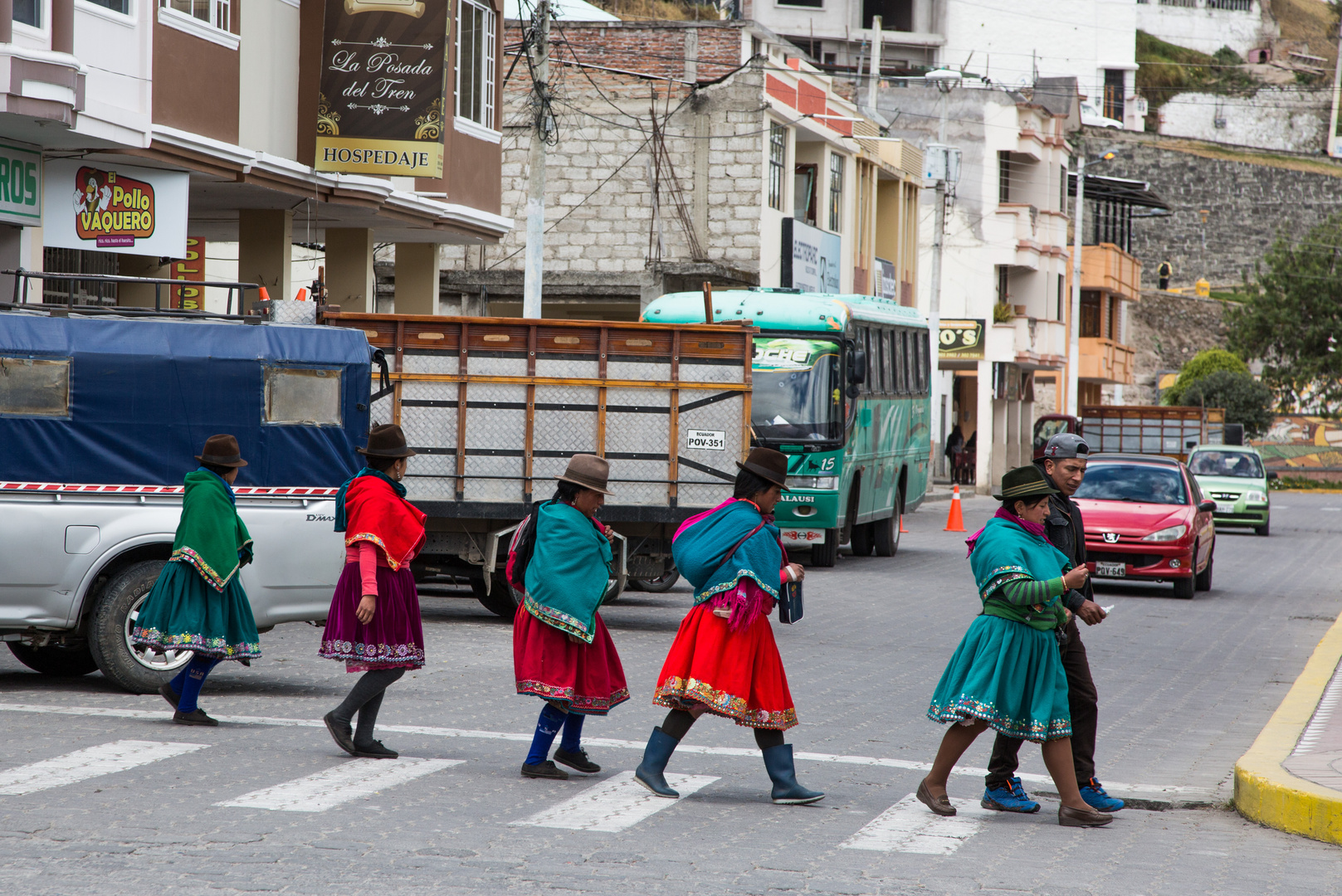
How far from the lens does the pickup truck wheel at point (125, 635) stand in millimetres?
10367

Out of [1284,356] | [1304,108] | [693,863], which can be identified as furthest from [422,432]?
[1304,108]

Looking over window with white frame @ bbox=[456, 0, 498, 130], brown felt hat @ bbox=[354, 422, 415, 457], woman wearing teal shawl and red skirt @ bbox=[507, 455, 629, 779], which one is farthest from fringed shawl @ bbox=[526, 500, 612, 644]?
window with white frame @ bbox=[456, 0, 498, 130]

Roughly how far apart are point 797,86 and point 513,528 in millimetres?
23559

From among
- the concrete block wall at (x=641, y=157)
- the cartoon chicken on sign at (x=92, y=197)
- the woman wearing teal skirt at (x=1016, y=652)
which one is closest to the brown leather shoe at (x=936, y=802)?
the woman wearing teal skirt at (x=1016, y=652)

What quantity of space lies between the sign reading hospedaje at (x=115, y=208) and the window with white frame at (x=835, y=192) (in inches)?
950

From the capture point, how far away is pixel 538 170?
2202 cm

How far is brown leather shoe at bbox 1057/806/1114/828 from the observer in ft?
24.7

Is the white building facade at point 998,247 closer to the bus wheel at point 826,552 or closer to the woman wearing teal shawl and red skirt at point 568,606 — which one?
the bus wheel at point 826,552

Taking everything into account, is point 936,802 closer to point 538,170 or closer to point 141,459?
point 141,459

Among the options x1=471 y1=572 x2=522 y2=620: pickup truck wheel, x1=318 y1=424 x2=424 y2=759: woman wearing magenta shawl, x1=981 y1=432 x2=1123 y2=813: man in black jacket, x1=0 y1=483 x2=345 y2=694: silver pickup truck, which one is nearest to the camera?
x1=981 y1=432 x2=1123 y2=813: man in black jacket

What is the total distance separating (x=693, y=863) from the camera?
649 centimetres

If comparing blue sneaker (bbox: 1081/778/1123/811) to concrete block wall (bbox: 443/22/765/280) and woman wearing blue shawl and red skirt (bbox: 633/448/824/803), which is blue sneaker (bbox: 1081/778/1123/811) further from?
concrete block wall (bbox: 443/22/765/280)

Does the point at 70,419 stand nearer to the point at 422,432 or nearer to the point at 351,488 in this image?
the point at 351,488

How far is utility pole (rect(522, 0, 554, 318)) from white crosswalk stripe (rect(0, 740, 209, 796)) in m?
13.1
